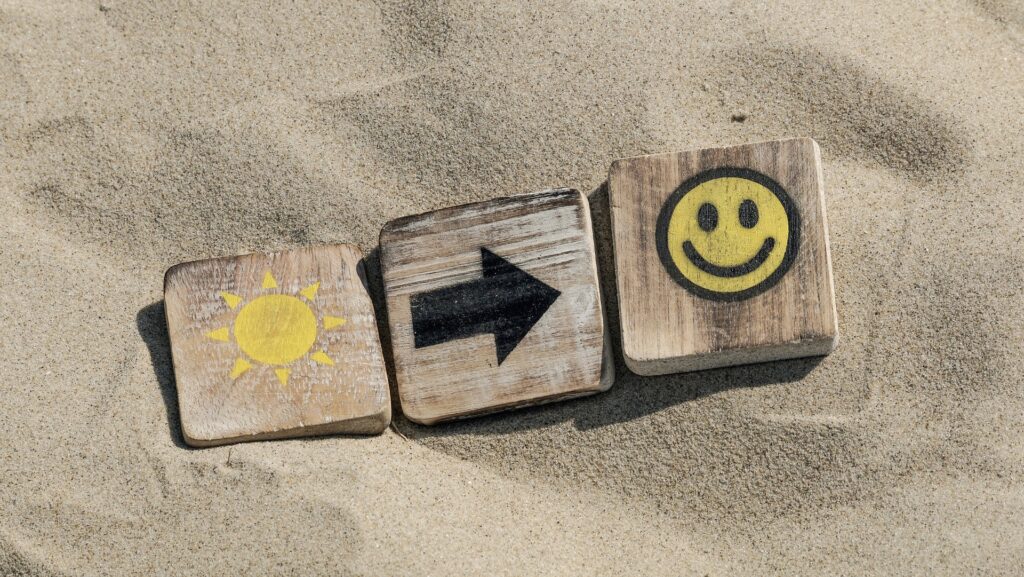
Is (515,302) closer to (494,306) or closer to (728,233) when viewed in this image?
(494,306)

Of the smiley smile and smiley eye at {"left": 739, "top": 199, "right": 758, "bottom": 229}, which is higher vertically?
smiley eye at {"left": 739, "top": 199, "right": 758, "bottom": 229}

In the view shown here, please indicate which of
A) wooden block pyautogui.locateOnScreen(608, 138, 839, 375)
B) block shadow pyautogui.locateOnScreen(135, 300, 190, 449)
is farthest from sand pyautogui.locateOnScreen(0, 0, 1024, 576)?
wooden block pyautogui.locateOnScreen(608, 138, 839, 375)

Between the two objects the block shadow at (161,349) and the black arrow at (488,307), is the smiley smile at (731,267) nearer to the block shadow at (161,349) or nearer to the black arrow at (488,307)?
the black arrow at (488,307)

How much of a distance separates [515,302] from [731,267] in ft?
1.61

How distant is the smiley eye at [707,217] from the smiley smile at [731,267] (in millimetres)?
53

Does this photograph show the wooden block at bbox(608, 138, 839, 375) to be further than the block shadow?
No

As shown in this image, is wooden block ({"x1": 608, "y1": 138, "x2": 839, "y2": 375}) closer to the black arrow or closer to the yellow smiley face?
the yellow smiley face

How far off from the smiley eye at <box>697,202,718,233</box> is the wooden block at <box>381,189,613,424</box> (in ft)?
0.82

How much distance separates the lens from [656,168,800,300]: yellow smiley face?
2.00 metres

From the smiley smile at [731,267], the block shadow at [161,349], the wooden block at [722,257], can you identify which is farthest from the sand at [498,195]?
the smiley smile at [731,267]

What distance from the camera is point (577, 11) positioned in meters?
2.27

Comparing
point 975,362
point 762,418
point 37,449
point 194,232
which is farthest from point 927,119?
point 37,449

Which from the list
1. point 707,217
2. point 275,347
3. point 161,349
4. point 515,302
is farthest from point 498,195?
point 161,349

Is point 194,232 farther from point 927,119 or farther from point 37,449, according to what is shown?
point 927,119
